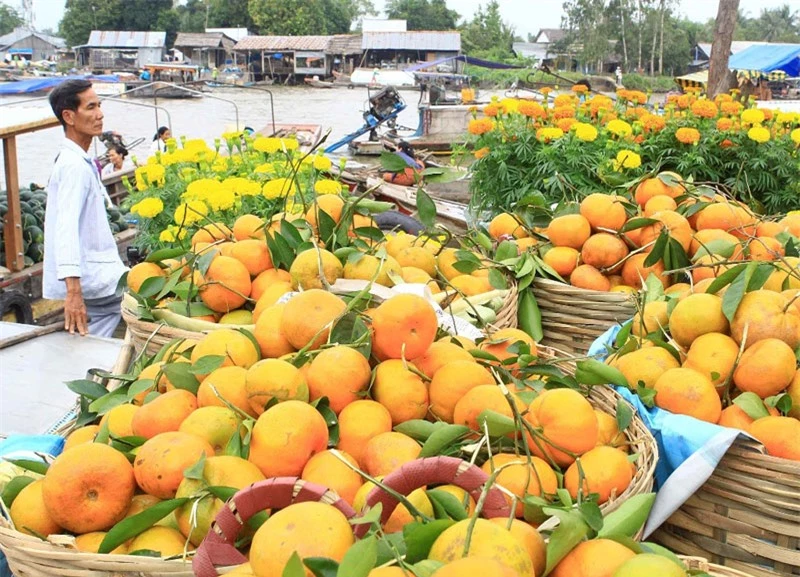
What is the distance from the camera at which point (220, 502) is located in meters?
1.24

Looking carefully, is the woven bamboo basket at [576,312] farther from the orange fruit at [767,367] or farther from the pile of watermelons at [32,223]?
the pile of watermelons at [32,223]

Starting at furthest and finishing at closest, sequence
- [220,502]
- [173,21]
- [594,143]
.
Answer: [173,21] < [594,143] < [220,502]

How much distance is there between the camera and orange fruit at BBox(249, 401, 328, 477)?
4.25 ft

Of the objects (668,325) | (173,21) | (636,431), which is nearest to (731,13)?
(668,325)

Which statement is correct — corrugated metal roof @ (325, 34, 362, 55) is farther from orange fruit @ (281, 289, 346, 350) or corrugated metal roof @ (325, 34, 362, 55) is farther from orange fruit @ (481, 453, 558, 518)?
orange fruit @ (481, 453, 558, 518)

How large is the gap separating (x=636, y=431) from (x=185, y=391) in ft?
2.91

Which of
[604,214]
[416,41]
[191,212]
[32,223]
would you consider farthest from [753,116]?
[416,41]

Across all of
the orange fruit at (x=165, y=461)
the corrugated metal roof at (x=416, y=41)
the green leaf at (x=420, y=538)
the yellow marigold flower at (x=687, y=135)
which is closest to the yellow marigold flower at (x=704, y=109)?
the yellow marigold flower at (x=687, y=135)

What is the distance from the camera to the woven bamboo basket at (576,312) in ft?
7.80

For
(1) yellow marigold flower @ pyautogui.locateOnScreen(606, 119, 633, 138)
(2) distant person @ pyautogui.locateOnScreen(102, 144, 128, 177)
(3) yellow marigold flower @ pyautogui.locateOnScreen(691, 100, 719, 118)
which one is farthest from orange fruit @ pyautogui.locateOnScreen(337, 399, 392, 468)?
(2) distant person @ pyautogui.locateOnScreen(102, 144, 128, 177)

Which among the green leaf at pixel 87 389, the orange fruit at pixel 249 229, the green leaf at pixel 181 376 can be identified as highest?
the orange fruit at pixel 249 229

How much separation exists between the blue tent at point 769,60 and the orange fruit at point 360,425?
1142 inches

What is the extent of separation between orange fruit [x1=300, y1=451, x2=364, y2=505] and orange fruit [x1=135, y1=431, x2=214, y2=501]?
18cm

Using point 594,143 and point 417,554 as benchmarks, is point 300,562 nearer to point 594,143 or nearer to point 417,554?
point 417,554
